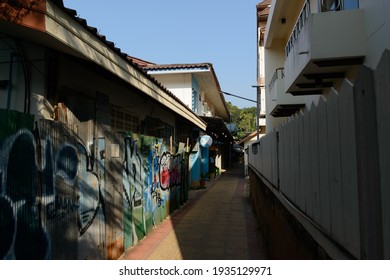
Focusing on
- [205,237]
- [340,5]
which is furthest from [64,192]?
[340,5]

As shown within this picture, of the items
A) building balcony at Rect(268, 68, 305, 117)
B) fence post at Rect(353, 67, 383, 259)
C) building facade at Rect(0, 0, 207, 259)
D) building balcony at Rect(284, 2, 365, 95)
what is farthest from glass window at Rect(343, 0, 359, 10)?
fence post at Rect(353, 67, 383, 259)

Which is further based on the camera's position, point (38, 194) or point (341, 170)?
point (38, 194)

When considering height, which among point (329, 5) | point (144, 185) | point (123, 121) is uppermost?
point (329, 5)

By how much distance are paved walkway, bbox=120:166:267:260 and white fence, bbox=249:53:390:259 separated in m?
3.57

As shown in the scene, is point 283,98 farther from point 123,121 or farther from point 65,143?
point 65,143

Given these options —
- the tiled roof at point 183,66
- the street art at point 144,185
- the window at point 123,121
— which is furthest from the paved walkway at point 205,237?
the tiled roof at point 183,66

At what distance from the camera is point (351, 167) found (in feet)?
6.12

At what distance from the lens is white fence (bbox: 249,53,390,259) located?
1556 mm

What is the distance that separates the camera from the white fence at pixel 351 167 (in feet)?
5.10

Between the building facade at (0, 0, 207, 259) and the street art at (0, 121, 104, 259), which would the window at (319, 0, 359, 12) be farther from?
the street art at (0, 121, 104, 259)

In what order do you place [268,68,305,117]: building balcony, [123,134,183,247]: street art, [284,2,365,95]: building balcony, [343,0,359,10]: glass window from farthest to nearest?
[268,68,305,117]: building balcony → [343,0,359,10]: glass window → [284,2,365,95]: building balcony → [123,134,183,247]: street art

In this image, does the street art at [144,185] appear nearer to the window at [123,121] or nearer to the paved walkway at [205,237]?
the paved walkway at [205,237]

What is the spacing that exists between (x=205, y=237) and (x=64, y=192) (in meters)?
3.97
